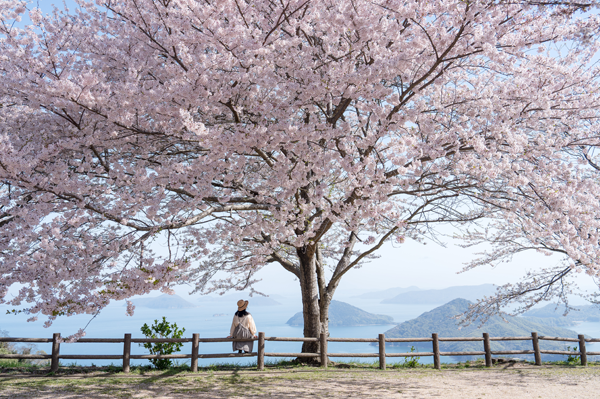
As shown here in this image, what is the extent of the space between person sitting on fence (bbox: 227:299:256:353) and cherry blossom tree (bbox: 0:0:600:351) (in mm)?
2747

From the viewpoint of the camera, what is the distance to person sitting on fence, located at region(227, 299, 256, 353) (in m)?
9.48

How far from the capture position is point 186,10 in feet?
19.5

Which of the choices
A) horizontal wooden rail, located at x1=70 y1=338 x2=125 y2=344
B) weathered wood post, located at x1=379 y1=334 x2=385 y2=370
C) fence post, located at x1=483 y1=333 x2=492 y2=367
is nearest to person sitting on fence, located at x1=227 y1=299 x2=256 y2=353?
horizontal wooden rail, located at x1=70 y1=338 x2=125 y2=344

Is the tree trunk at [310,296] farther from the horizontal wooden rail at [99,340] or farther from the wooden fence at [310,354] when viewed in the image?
the horizontal wooden rail at [99,340]

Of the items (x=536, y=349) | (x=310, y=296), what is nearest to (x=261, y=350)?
(x=310, y=296)

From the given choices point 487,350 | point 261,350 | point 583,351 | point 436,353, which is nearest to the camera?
point 261,350

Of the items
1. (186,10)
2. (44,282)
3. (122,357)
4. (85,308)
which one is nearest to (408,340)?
(122,357)

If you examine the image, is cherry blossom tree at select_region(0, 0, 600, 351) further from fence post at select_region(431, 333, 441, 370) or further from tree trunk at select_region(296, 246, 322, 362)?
fence post at select_region(431, 333, 441, 370)

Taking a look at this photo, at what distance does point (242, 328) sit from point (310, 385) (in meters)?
2.45

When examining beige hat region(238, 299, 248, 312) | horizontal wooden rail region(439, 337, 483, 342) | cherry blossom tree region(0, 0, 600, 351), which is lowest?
→ horizontal wooden rail region(439, 337, 483, 342)

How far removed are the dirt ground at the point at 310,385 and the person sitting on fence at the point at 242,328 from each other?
58 cm

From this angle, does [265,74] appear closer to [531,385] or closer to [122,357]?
[122,357]

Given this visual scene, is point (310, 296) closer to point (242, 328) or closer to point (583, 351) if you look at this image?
point (242, 328)

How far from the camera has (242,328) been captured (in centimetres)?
962
